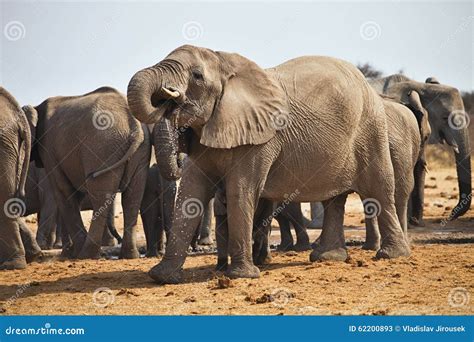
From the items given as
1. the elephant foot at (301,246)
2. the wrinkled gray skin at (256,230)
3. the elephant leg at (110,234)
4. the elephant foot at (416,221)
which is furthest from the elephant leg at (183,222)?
the elephant foot at (416,221)

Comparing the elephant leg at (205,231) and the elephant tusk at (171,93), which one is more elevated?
the elephant tusk at (171,93)

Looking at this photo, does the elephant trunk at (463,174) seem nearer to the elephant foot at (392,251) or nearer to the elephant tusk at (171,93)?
the elephant foot at (392,251)

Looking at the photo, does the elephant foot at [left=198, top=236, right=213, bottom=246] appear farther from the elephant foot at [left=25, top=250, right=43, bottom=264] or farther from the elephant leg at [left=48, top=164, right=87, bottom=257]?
the elephant foot at [left=25, top=250, right=43, bottom=264]

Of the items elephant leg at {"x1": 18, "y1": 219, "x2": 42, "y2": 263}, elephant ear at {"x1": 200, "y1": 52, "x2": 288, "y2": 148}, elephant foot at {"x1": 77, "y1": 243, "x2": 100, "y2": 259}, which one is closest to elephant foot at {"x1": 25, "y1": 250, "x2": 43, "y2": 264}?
elephant leg at {"x1": 18, "y1": 219, "x2": 42, "y2": 263}

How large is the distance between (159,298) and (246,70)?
8.40 feet

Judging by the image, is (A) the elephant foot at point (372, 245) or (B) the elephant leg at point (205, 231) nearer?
(A) the elephant foot at point (372, 245)

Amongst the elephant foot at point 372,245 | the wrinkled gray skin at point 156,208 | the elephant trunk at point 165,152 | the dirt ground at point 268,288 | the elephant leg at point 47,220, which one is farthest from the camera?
the elephant leg at point 47,220

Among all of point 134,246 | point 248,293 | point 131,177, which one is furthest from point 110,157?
point 248,293

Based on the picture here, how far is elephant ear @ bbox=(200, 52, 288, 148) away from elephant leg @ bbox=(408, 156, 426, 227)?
660 centimetres

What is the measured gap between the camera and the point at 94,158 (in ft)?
40.0

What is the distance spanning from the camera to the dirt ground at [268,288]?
7.75m

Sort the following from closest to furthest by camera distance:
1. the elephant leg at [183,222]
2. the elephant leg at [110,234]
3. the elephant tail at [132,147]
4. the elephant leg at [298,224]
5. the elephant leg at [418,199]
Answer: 1. the elephant leg at [183,222]
2. the elephant tail at [132,147]
3. the elephant leg at [298,224]
4. the elephant leg at [110,234]
5. the elephant leg at [418,199]

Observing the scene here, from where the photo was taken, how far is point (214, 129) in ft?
29.4

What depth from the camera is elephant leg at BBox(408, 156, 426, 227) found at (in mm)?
15578
